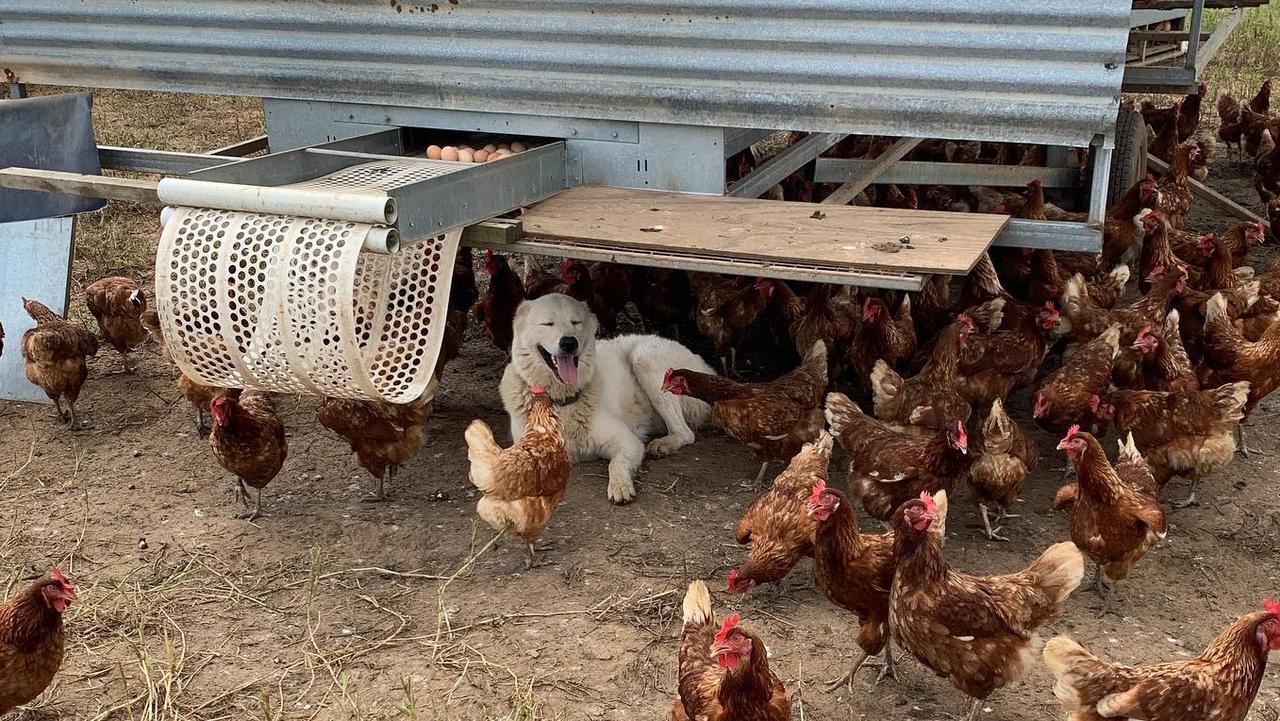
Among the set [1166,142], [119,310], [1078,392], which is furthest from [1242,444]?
[119,310]

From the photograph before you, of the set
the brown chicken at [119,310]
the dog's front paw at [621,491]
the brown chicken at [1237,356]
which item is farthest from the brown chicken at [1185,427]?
the brown chicken at [119,310]

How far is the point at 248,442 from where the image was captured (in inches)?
198

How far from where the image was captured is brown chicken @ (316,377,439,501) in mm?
5133

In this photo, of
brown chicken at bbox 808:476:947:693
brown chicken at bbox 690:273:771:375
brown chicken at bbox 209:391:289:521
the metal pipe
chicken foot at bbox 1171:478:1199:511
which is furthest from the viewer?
brown chicken at bbox 690:273:771:375

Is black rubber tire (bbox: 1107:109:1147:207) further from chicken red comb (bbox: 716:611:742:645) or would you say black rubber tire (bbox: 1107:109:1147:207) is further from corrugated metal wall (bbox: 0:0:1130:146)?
chicken red comb (bbox: 716:611:742:645)

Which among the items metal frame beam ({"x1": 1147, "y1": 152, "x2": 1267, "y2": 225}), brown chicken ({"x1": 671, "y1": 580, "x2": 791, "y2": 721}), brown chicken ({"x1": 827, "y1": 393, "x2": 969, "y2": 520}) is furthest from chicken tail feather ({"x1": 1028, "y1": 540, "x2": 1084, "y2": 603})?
metal frame beam ({"x1": 1147, "y1": 152, "x2": 1267, "y2": 225})

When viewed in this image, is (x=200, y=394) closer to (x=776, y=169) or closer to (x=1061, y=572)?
(x=776, y=169)

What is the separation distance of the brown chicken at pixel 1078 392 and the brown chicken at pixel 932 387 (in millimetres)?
377

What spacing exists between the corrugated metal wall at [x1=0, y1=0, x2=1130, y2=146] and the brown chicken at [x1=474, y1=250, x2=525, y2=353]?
48.6 inches

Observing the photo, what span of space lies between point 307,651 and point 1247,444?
466 centimetres

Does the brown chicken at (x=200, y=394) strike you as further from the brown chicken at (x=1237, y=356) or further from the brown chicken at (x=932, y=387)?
the brown chicken at (x=1237, y=356)

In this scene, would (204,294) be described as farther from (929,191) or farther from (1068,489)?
(929,191)

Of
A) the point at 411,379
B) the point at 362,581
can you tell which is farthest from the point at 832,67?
the point at 362,581

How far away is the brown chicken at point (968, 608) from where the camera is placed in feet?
11.7
